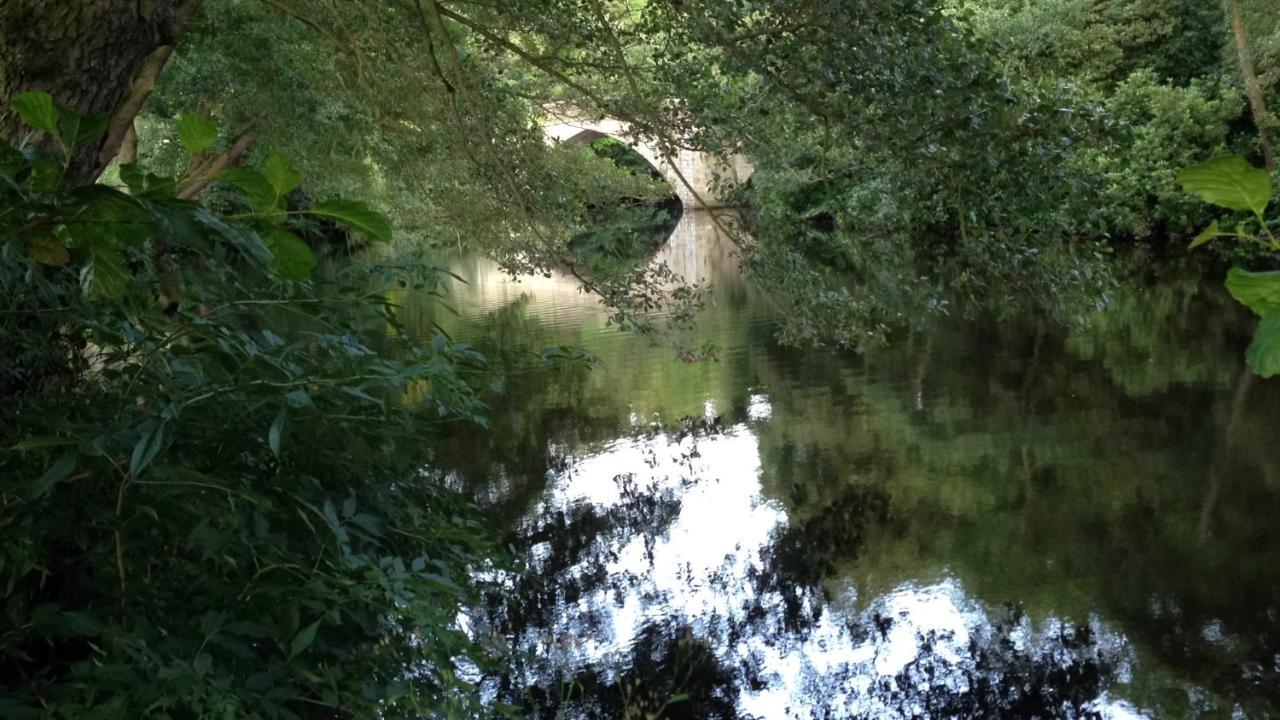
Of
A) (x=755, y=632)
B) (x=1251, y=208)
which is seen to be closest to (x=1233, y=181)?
(x=1251, y=208)

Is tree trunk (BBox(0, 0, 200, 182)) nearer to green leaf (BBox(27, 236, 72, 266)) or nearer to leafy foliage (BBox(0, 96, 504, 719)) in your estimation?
leafy foliage (BBox(0, 96, 504, 719))

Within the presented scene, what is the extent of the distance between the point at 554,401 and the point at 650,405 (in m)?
1.00

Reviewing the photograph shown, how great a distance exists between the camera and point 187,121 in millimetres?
1312

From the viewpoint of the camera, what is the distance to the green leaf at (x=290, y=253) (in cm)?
140

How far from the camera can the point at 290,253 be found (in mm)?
1417

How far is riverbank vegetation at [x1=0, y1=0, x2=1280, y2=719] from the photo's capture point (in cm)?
143

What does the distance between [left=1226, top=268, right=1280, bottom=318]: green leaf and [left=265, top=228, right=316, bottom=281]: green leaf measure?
102cm

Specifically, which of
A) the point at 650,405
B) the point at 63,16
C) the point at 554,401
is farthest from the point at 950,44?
the point at 554,401

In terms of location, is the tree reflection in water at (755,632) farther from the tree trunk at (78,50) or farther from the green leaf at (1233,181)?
the green leaf at (1233,181)

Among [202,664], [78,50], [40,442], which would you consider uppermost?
[78,50]

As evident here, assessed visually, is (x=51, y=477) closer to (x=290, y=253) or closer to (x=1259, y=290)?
(x=290, y=253)

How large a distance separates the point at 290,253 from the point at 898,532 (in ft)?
16.1

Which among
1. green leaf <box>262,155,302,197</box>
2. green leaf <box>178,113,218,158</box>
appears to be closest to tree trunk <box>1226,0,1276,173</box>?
green leaf <box>262,155,302,197</box>

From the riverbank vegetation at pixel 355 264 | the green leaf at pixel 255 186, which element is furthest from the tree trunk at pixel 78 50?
the green leaf at pixel 255 186
